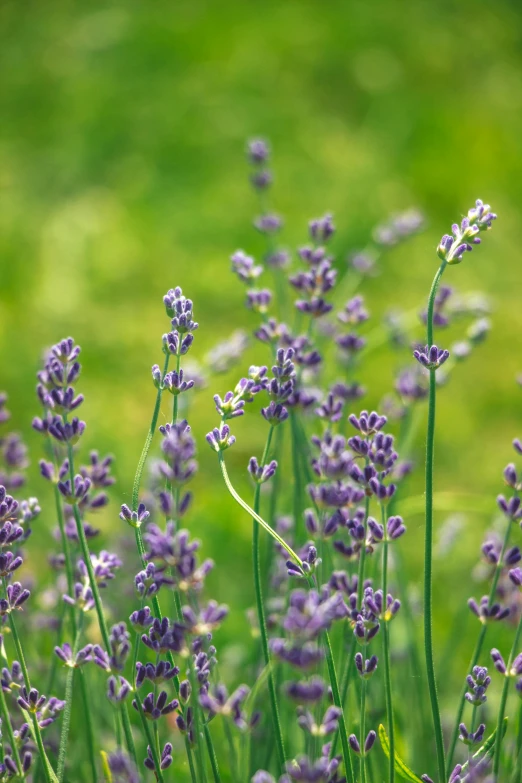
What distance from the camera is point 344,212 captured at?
3.79 meters

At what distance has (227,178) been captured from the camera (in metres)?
4.07

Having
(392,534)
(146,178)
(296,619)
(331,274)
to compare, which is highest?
(146,178)

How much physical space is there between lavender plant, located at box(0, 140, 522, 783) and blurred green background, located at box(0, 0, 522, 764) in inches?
27.2

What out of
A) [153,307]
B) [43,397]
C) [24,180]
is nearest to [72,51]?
[24,180]

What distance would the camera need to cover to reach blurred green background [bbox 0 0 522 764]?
2.95m

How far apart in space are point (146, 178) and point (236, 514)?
2240 mm

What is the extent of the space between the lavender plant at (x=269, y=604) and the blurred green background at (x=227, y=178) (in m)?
0.69

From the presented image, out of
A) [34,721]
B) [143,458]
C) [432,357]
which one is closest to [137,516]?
[143,458]

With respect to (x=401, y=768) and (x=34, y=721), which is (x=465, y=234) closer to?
(x=401, y=768)

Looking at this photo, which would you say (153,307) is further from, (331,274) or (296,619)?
(296,619)

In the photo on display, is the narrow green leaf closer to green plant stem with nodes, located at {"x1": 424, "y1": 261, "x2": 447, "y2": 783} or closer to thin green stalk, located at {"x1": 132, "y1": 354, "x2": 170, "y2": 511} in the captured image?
green plant stem with nodes, located at {"x1": 424, "y1": 261, "x2": 447, "y2": 783}

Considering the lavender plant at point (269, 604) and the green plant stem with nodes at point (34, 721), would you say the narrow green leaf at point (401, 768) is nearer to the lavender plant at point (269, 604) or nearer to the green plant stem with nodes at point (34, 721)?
the lavender plant at point (269, 604)

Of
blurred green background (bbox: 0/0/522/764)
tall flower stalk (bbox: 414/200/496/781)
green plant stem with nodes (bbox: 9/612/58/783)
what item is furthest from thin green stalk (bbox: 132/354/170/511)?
blurred green background (bbox: 0/0/522/764)

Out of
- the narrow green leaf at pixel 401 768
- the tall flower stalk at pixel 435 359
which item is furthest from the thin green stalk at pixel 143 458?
the narrow green leaf at pixel 401 768
